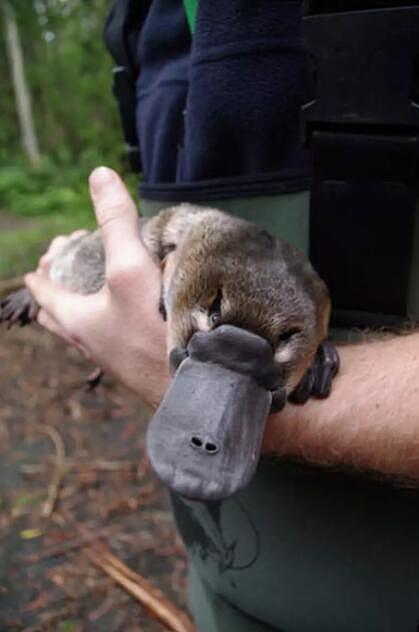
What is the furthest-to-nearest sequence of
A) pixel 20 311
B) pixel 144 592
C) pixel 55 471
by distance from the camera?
pixel 55 471 < pixel 144 592 < pixel 20 311

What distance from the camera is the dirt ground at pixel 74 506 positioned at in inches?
68.3

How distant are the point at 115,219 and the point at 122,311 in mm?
157

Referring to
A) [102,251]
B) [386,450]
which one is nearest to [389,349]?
[386,450]

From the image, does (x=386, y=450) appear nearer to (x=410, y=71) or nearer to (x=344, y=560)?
(x=344, y=560)

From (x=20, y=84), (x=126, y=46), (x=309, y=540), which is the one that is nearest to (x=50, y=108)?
(x=20, y=84)

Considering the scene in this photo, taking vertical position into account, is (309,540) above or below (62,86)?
above

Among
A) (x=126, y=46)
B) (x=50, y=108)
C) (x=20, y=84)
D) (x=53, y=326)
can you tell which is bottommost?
A: (x=50, y=108)

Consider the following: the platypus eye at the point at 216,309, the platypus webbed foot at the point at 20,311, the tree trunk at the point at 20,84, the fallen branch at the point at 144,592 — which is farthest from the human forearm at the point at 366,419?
the tree trunk at the point at 20,84

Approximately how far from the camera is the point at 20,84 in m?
9.94

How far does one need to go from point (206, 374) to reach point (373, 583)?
0.39 metres

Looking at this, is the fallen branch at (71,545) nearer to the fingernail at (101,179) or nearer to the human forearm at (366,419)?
the fingernail at (101,179)

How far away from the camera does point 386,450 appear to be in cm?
68

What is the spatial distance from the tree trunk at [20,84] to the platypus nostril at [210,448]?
955cm

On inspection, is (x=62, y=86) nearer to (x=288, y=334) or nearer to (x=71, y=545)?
(x=71, y=545)
